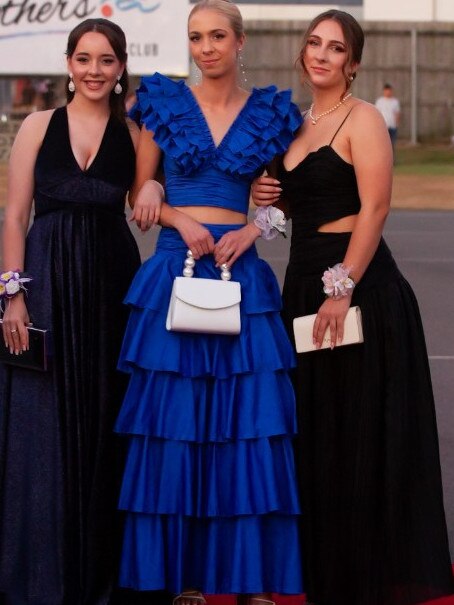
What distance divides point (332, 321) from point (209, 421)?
521 millimetres

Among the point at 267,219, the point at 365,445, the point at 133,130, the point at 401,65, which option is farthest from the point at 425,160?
the point at 365,445

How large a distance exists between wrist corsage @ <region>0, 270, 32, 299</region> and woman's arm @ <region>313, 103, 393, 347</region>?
994 millimetres

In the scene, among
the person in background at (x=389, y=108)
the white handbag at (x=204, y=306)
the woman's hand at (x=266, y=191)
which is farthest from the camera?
the person in background at (x=389, y=108)

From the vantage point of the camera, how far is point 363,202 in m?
4.71

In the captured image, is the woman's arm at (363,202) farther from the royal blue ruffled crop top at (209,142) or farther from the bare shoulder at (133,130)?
the bare shoulder at (133,130)

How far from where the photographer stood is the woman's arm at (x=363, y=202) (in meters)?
4.68

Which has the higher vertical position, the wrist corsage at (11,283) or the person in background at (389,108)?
the person in background at (389,108)

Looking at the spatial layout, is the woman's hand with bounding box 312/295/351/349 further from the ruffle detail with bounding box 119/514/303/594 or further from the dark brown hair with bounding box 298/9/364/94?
the dark brown hair with bounding box 298/9/364/94

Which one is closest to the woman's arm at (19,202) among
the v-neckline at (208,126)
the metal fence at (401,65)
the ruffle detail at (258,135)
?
the v-neckline at (208,126)

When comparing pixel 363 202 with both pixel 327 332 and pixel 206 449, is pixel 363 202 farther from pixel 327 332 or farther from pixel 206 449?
pixel 206 449

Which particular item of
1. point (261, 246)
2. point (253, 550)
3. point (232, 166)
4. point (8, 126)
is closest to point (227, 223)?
point (232, 166)

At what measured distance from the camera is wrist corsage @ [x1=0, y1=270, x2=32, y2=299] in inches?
188

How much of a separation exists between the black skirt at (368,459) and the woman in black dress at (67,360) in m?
0.67

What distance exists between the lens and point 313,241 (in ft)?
15.9
